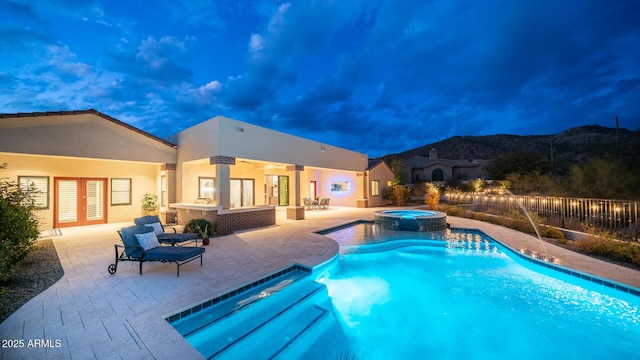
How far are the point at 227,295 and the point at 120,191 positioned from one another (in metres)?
10.7

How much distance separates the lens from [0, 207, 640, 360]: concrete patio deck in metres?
2.62

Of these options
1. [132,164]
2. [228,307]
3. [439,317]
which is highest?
[132,164]

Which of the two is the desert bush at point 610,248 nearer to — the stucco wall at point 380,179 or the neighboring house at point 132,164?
the neighboring house at point 132,164

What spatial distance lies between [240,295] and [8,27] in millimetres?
18975

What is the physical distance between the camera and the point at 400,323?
434 centimetres

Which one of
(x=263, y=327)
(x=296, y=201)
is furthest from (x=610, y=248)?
(x=296, y=201)

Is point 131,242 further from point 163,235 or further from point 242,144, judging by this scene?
point 242,144

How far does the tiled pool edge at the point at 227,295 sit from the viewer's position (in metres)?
3.37

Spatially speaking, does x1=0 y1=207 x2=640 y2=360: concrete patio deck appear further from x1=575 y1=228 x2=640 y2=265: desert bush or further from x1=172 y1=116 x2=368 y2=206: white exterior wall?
x1=172 y1=116 x2=368 y2=206: white exterior wall

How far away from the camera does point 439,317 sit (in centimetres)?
448

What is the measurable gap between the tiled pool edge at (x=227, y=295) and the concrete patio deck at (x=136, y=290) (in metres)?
0.07

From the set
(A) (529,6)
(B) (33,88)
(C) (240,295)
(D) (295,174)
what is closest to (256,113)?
(B) (33,88)

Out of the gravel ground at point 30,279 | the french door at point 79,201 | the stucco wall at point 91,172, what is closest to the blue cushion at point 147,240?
the gravel ground at point 30,279

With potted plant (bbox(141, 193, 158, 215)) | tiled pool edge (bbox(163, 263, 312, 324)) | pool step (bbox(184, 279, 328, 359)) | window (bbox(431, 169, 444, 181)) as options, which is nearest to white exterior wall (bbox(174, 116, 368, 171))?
potted plant (bbox(141, 193, 158, 215))
